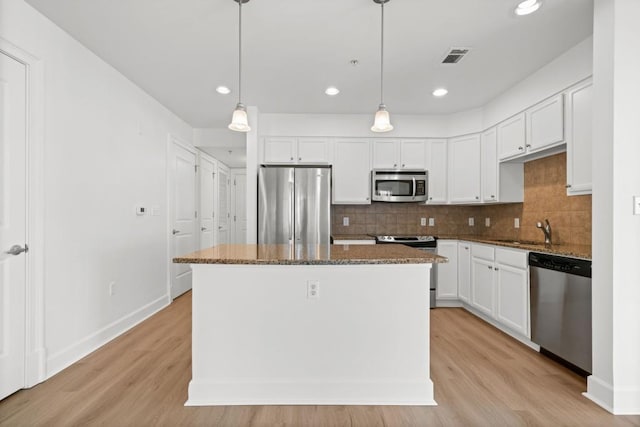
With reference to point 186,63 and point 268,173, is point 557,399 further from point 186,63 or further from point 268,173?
point 186,63

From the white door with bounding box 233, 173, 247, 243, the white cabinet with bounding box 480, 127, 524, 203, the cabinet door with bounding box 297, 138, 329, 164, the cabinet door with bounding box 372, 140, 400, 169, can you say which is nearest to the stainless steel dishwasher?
the white cabinet with bounding box 480, 127, 524, 203

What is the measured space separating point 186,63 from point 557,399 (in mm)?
3757

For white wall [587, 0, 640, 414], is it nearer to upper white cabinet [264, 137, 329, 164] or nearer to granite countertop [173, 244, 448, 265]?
granite countertop [173, 244, 448, 265]

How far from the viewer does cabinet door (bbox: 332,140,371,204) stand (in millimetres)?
4305

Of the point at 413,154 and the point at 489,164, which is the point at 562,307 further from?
the point at 413,154

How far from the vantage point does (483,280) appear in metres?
3.49

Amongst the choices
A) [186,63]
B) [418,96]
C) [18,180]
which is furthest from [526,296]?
[18,180]

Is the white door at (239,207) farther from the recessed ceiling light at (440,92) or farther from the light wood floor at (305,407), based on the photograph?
the recessed ceiling light at (440,92)

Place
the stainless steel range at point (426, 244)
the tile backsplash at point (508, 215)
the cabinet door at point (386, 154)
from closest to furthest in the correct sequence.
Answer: the tile backsplash at point (508, 215)
the stainless steel range at point (426, 244)
the cabinet door at point (386, 154)

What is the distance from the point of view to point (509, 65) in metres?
2.88

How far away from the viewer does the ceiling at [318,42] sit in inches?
83.4

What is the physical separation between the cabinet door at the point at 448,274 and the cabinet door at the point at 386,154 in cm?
120

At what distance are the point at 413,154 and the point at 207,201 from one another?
11.0ft

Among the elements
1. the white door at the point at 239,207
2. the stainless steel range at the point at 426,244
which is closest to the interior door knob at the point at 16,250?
the stainless steel range at the point at 426,244
